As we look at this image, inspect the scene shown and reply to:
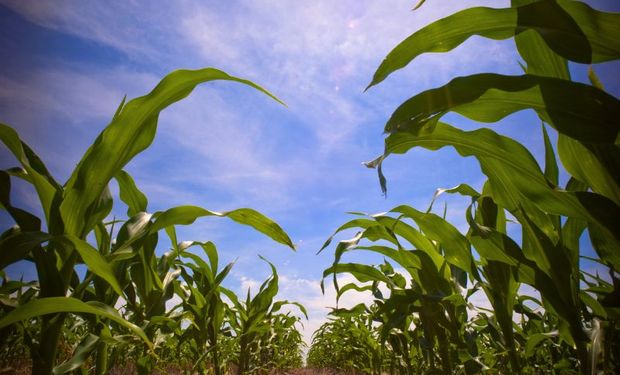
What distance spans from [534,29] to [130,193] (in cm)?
145

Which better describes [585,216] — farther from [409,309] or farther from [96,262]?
[96,262]

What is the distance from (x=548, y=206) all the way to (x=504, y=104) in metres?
0.31

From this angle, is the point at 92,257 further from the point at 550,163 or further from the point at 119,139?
the point at 550,163

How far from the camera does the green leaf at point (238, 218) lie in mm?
1026

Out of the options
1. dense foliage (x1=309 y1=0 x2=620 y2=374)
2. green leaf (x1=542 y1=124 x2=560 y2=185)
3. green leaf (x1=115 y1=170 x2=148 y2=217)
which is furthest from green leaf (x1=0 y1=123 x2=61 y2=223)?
green leaf (x1=542 y1=124 x2=560 y2=185)

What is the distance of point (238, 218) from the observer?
1057 mm

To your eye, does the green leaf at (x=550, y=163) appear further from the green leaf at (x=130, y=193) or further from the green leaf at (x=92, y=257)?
the green leaf at (x=130, y=193)

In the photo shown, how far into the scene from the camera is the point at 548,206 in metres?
0.87

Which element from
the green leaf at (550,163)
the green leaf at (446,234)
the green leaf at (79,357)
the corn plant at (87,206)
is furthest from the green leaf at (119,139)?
the green leaf at (550,163)

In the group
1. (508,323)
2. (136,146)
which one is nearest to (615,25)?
(508,323)

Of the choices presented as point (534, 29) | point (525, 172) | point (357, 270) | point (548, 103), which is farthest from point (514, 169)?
point (357, 270)

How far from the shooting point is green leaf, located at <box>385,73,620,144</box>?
0.67m

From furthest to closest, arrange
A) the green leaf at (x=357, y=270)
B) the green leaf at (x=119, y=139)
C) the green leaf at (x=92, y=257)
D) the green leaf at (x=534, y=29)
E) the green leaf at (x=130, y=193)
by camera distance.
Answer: the green leaf at (x=357, y=270), the green leaf at (x=130, y=193), the green leaf at (x=119, y=139), the green leaf at (x=92, y=257), the green leaf at (x=534, y=29)

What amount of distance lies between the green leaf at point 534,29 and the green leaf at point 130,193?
1.12 meters
